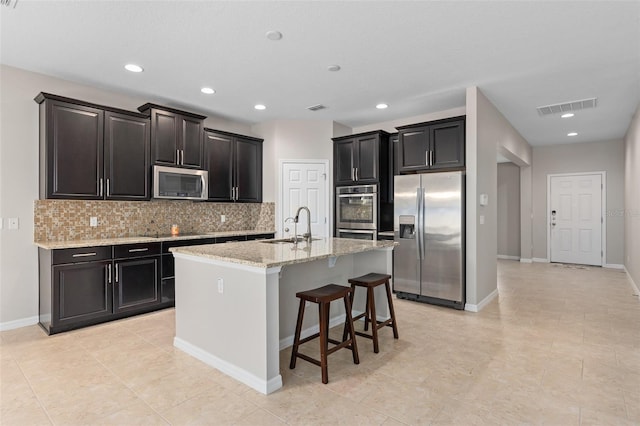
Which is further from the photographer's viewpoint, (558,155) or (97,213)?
(558,155)

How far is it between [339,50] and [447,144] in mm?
1992

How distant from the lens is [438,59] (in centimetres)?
344

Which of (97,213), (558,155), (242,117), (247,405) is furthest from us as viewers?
(558,155)

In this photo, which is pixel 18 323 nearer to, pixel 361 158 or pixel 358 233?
pixel 358 233

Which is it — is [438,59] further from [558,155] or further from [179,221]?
[558,155]

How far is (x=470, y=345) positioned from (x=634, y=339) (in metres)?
1.62

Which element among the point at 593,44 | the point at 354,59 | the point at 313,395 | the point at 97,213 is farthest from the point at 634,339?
the point at 97,213

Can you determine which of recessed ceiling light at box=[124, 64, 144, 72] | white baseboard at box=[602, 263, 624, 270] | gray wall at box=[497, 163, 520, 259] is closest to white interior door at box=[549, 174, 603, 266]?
white baseboard at box=[602, 263, 624, 270]

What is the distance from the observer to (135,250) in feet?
13.1

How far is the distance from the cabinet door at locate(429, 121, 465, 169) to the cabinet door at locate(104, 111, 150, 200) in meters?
3.65

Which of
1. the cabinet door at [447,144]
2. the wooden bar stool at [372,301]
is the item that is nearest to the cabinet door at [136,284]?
the wooden bar stool at [372,301]

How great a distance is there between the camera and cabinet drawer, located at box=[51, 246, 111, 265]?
3492mm

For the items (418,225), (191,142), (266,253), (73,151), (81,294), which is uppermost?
(191,142)

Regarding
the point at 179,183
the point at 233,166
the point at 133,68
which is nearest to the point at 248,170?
the point at 233,166
